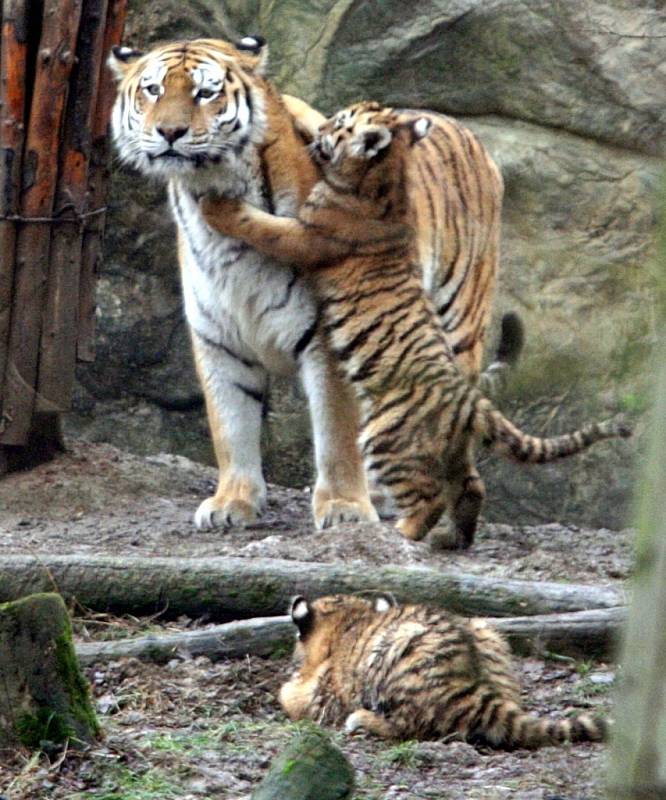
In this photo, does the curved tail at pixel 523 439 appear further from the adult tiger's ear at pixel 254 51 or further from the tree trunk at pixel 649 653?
the tree trunk at pixel 649 653

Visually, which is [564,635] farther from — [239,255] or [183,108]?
[183,108]

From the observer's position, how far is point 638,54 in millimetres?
7855

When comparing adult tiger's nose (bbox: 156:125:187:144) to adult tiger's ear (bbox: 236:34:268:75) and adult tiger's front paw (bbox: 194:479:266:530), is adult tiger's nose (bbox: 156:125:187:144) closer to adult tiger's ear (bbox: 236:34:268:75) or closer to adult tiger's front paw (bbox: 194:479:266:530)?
adult tiger's ear (bbox: 236:34:268:75)

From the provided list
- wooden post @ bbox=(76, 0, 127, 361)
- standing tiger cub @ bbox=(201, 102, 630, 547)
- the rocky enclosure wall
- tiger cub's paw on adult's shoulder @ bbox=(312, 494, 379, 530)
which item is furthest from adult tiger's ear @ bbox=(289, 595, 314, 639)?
the rocky enclosure wall

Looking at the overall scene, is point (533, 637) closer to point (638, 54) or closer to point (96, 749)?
point (96, 749)

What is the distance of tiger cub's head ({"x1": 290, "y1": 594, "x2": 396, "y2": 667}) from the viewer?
386 cm

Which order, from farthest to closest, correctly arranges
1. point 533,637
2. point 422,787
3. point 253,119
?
1. point 253,119
2. point 533,637
3. point 422,787

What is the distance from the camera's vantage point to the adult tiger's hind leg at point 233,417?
20.9 feet

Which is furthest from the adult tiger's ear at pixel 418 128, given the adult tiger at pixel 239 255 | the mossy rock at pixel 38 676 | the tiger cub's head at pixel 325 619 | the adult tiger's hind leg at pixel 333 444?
the mossy rock at pixel 38 676

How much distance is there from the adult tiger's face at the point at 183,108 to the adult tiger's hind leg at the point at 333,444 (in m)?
0.91

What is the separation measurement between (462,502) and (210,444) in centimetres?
277

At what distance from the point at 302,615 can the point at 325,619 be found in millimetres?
67

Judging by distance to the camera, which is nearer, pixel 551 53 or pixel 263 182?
pixel 263 182

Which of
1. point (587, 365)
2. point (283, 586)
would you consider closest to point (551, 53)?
point (587, 365)
